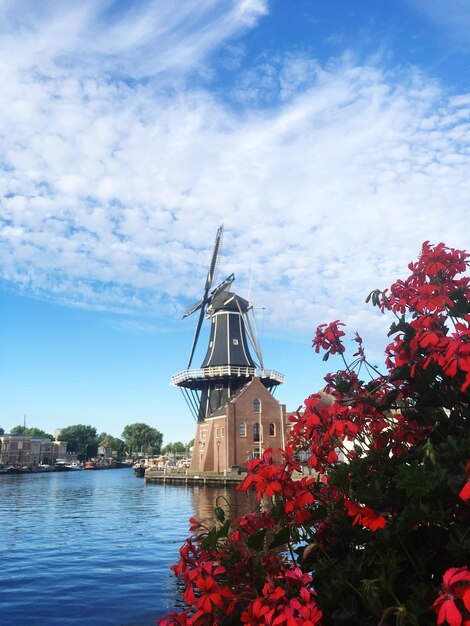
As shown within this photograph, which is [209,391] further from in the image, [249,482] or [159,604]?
[249,482]

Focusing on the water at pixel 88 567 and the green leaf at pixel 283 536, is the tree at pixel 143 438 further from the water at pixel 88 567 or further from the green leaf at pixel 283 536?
the green leaf at pixel 283 536

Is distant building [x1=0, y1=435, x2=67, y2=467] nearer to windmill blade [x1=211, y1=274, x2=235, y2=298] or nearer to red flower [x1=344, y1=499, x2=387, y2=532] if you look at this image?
windmill blade [x1=211, y1=274, x2=235, y2=298]

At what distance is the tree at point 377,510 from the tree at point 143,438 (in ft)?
523

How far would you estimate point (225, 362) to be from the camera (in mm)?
55719

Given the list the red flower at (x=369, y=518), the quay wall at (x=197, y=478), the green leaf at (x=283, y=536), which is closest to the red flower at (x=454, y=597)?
the red flower at (x=369, y=518)

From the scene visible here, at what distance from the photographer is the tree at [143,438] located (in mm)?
158750

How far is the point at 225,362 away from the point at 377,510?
5316 cm

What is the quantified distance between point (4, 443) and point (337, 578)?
129316 millimetres

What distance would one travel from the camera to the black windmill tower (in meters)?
54.7

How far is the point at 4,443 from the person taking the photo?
11656 cm

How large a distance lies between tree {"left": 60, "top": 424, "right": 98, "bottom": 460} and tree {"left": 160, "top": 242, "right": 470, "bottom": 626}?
520 feet

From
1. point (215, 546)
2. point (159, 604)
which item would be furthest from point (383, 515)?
point (159, 604)

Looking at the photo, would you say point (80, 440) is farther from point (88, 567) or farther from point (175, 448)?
point (88, 567)

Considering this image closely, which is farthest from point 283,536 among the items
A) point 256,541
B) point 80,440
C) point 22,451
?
point 80,440
